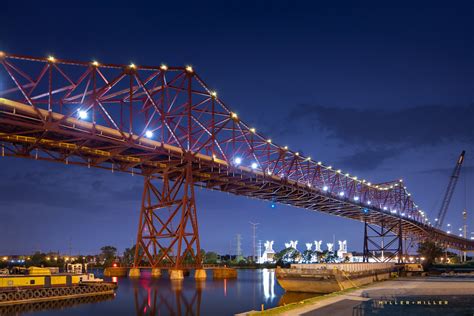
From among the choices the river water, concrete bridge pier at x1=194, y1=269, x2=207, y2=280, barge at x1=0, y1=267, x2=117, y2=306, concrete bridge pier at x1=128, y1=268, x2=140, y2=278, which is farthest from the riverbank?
concrete bridge pier at x1=128, y1=268, x2=140, y2=278

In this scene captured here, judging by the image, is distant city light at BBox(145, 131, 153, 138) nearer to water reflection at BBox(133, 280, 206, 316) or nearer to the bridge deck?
the bridge deck

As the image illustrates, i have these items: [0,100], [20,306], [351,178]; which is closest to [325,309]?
[20,306]

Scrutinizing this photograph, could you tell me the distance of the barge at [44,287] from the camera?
47.7 m

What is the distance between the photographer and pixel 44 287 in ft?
168

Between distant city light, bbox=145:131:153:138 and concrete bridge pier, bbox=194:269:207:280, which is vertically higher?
distant city light, bbox=145:131:153:138

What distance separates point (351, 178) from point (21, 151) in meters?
100

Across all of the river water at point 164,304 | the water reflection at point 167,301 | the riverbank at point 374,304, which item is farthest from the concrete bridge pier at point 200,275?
the riverbank at point 374,304

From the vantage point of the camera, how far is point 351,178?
145500 millimetres

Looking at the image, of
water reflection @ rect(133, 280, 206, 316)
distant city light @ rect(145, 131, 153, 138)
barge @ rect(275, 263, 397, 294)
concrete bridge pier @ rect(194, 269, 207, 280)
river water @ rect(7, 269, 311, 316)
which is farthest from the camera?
concrete bridge pier @ rect(194, 269, 207, 280)

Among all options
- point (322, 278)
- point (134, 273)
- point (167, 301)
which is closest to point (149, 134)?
point (134, 273)

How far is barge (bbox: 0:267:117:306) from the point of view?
156 feet

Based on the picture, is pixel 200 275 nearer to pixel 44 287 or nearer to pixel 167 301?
pixel 167 301

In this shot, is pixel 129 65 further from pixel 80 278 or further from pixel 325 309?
pixel 325 309

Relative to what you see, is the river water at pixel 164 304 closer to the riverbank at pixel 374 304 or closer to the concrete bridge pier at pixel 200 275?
the riverbank at pixel 374 304
